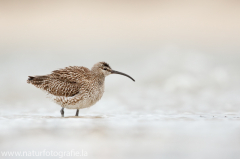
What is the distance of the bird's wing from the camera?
10.3m

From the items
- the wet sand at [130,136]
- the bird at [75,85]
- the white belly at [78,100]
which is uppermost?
the bird at [75,85]

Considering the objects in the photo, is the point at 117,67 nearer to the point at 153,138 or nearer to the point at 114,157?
the point at 153,138

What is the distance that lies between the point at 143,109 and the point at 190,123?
2.87 m

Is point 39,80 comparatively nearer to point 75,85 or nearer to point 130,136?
point 75,85

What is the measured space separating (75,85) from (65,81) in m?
0.26

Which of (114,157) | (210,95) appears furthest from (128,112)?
(114,157)

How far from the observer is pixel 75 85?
10.3 metres

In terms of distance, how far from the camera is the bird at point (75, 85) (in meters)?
10.2

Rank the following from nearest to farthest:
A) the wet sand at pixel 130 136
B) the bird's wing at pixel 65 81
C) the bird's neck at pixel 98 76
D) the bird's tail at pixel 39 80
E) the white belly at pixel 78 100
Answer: the wet sand at pixel 130 136 → the white belly at pixel 78 100 → the bird's wing at pixel 65 81 → the bird's neck at pixel 98 76 → the bird's tail at pixel 39 80

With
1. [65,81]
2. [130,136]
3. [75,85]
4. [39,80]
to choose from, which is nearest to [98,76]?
[75,85]

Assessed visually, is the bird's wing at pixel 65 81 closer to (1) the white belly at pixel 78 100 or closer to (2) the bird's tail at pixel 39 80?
(2) the bird's tail at pixel 39 80

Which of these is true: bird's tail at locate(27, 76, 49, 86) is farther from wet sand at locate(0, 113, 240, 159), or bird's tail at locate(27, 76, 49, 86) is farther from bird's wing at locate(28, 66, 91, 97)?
wet sand at locate(0, 113, 240, 159)

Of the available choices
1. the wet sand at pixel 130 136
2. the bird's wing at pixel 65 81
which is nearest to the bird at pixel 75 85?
the bird's wing at pixel 65 81

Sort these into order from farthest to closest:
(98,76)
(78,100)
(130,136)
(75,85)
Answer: (98,76)
(75,85)
(78,100)
(130,136)
